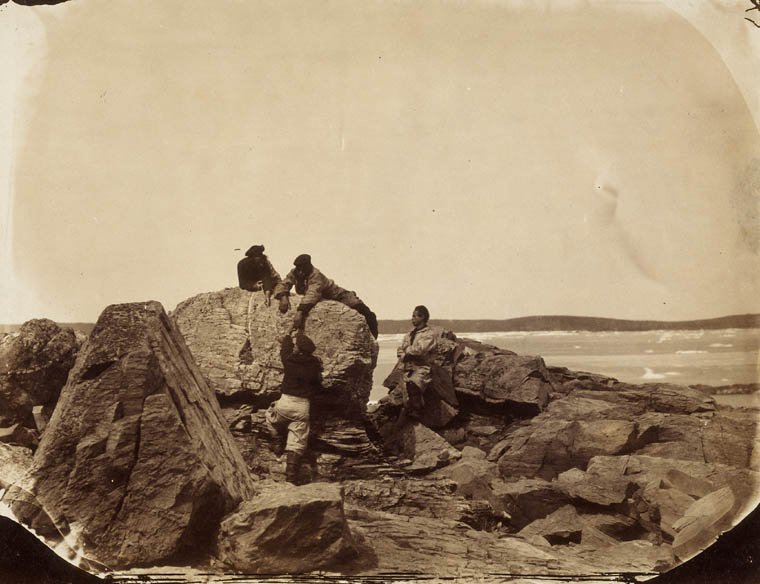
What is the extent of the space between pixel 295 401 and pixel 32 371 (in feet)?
4.99

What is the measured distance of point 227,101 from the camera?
417cm

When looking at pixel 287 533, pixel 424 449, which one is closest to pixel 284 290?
pixel 424 449

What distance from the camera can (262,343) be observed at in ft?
13.5

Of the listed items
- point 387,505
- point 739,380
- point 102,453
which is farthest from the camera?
point 739,380

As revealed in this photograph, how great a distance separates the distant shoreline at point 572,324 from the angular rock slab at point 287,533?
1.11 meters

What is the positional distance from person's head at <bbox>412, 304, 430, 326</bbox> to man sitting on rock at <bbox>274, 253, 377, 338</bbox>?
0.24 m

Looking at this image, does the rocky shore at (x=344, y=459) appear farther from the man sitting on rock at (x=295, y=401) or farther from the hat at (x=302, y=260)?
the hat at (x=302, y=260)

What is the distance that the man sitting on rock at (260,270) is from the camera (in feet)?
13.6

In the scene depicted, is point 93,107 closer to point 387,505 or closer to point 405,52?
point 405,52

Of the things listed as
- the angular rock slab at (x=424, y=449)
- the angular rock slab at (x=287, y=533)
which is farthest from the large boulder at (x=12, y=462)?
the angular rock slab at (x=424, y=449)

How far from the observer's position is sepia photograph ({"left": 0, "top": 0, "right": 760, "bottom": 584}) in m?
4.11

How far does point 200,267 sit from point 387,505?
5.74 feet

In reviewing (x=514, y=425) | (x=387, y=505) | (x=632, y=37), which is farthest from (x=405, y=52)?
(x=387, y=505)

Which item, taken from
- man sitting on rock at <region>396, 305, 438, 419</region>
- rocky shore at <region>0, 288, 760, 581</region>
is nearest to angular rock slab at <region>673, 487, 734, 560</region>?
rocky shore at <region>0, 288, 760, 581</region>
